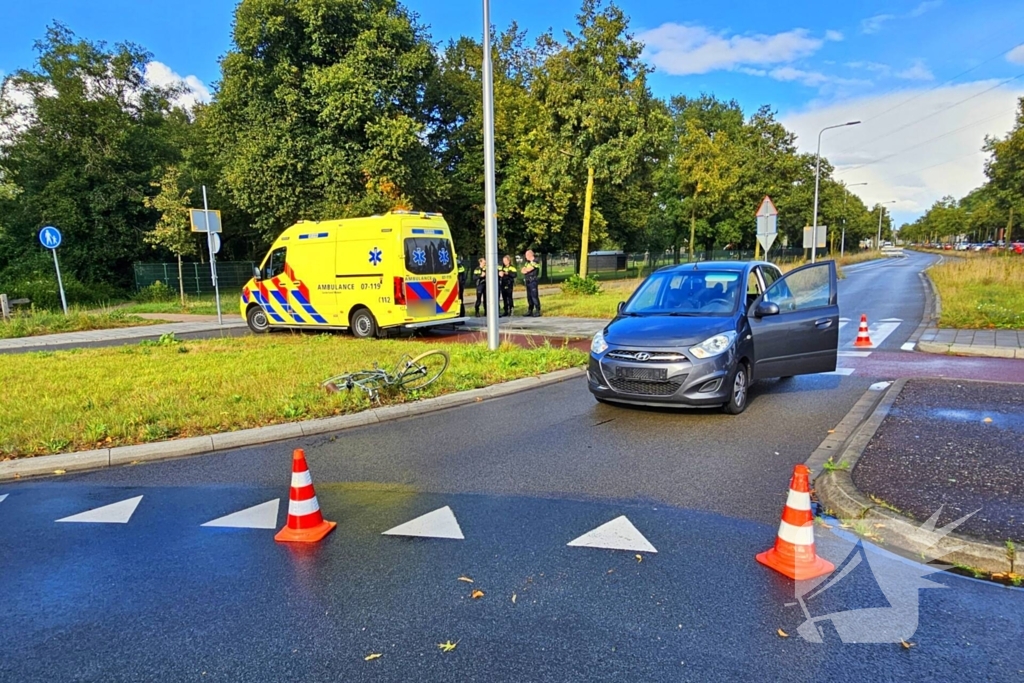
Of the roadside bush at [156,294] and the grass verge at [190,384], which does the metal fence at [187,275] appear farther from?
the grass verge at [190,384]

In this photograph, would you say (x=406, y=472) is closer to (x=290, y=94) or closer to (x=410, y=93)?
(x=290, y=94)

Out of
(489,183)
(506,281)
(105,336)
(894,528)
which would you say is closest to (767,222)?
(506,281)

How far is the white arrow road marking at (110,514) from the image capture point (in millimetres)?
4449

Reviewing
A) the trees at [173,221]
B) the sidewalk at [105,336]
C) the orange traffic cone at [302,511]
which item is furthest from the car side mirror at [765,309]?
the trees at [173,221]

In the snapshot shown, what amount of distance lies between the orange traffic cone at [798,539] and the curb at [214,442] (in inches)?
184

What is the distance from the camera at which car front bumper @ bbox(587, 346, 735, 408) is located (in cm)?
640

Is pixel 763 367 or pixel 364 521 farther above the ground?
pixel 763 367

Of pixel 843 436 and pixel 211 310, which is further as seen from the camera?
pixel 211 310

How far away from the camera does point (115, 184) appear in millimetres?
29328

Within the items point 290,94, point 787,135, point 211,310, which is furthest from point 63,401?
point 787,135

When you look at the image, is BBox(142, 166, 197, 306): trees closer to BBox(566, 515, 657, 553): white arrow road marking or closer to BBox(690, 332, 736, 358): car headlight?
BBox(690, 332, 736, 358): car headlight

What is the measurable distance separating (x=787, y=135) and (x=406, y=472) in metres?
56.2

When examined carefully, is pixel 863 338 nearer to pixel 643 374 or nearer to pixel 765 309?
pixel 765 309

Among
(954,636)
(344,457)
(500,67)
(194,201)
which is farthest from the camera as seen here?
(500,67)
